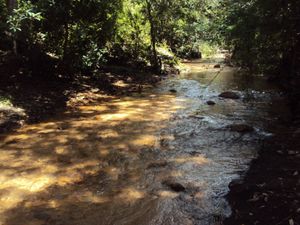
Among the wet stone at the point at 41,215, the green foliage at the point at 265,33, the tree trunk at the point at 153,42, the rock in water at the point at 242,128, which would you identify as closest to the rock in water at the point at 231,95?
the green foliage at the point at 265,33

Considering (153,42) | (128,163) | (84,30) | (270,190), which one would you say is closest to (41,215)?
(128,163)

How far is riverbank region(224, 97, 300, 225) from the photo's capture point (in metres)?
4.66

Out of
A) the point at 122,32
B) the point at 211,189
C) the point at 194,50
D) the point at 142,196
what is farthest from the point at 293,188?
the point at 194,50

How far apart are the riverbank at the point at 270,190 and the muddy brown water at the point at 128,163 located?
0.21 m

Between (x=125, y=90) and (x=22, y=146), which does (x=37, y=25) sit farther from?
(x=22, y=146)

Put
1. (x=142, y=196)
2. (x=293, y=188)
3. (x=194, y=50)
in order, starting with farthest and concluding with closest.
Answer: (x=194, y=50) → (x=142, y=196) → (x=293, y=188)

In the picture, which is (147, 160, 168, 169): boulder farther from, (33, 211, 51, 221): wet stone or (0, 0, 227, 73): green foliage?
(0, 0, 227, 73): green foliage

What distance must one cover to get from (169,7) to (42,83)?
9.60m

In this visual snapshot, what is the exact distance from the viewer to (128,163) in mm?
7012

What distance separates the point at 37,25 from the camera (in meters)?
11.7

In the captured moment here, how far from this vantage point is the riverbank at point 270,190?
184 inches

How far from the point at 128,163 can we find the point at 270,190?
8.65ft

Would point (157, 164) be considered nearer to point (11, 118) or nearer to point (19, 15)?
point (11, 118)

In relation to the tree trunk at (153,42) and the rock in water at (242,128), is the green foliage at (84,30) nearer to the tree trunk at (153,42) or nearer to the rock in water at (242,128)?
the tree trunk at (153,42)
